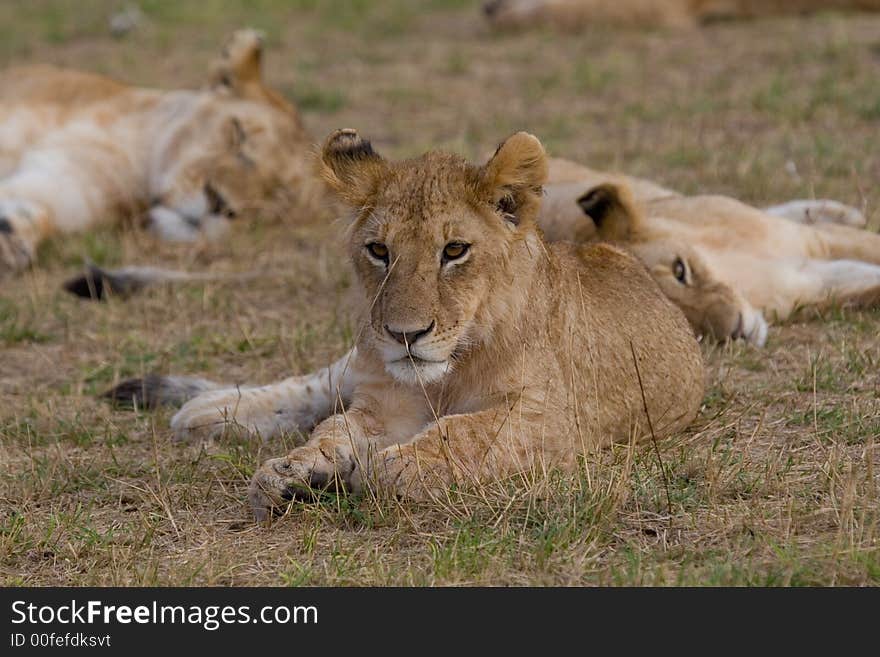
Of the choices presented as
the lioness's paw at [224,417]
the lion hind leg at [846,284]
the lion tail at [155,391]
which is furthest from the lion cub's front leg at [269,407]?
the lion hind leg at [846,284]

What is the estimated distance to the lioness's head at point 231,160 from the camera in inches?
290

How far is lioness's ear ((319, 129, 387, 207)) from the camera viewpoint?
3926 millimetres

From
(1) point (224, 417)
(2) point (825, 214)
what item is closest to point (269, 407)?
(1) point (224, 417)

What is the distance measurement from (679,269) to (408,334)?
2.12m

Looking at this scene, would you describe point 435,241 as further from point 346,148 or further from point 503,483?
point 503,483

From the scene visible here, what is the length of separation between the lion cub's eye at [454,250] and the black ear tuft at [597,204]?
1.78 meters

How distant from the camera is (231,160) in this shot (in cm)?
741

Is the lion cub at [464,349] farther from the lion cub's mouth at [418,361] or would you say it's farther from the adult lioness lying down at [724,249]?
the adult lioness lying down at [724,249]

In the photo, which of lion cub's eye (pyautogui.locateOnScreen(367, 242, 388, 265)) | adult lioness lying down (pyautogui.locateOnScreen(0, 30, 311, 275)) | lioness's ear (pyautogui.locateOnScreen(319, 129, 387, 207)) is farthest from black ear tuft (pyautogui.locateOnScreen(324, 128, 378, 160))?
adult lioness lying down (pyautogui.locateOnScreen(0, 30, 311, 275))

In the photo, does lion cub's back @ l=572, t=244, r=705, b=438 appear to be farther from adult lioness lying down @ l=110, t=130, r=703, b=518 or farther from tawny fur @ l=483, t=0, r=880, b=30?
tawny fur @ l=483, t=0, r=880, b=30

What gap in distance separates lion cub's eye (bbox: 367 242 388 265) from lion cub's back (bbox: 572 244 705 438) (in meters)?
0.67
